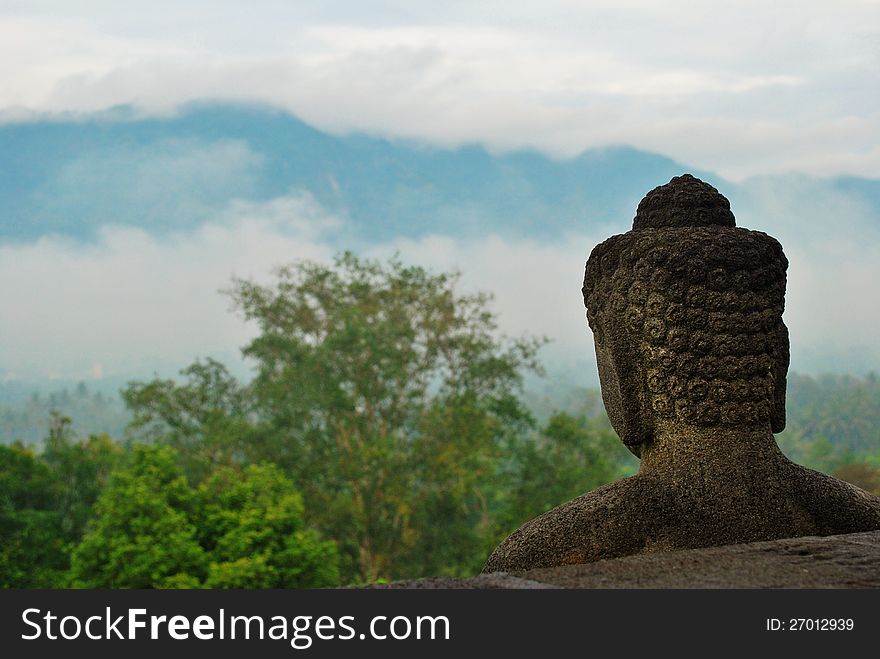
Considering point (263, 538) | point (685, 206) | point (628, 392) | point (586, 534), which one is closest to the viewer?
point (586, 534)

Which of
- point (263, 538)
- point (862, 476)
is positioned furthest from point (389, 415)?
point (862, 476)

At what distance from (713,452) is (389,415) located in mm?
23496

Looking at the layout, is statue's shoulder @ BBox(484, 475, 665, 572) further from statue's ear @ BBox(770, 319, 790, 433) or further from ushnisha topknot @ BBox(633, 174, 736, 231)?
ushnisha topknot @ BBox(633, 174, 736, 231)

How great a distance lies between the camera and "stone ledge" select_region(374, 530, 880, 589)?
3.80 m

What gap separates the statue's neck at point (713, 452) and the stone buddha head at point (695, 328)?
0.15ft

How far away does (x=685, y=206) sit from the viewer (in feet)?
17.7

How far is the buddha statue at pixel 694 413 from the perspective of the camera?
15.7 ft

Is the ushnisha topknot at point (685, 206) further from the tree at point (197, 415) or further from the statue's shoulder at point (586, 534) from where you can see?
the tree at point (197, 415)

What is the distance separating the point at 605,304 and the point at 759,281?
773mm

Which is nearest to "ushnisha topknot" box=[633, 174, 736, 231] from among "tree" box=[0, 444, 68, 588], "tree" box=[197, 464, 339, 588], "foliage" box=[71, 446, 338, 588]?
"foliage" box=[71, 446, 338, 588]

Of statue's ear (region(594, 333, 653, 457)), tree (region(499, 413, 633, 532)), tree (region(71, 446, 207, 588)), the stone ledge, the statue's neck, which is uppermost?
tree (region(499, 413, 633, 532))

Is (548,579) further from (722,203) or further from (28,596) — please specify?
(722,203)

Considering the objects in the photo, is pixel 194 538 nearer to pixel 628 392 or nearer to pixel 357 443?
pixel 357 443

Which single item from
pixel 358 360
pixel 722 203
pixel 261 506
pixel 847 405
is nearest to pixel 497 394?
pixel 358 360
